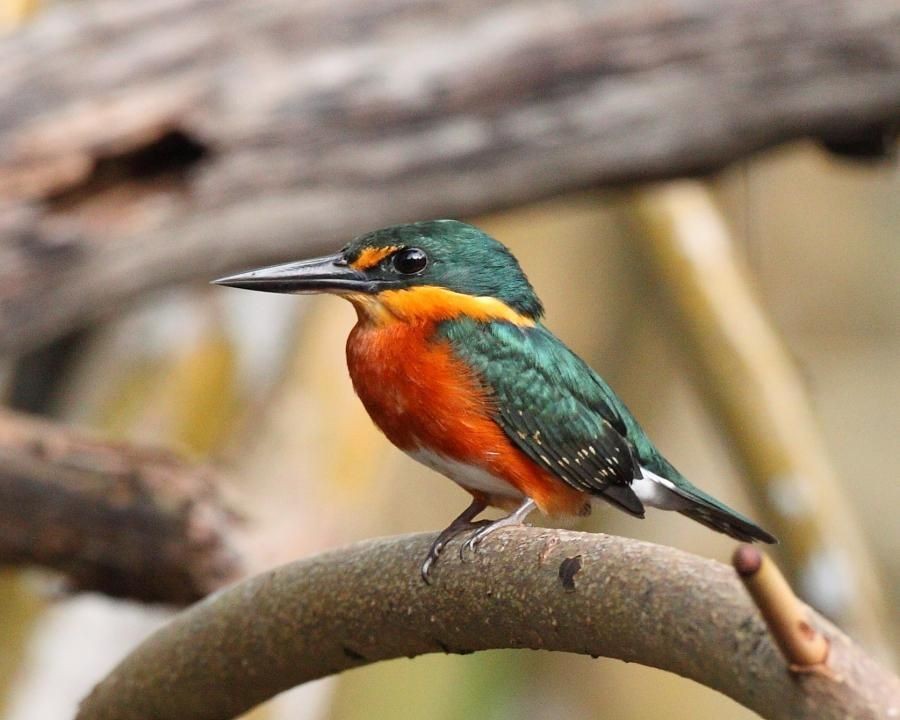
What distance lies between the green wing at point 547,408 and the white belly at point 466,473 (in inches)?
3.0

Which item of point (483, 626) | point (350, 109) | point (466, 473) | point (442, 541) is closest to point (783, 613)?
point (483, 626)

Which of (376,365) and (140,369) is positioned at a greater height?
(376,365)

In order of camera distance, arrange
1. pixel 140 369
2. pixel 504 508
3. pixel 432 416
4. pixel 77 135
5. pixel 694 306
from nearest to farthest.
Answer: pixel 432 416, pixel 504 508, pixel 77 135, pixel 694 306, pixel 140 369

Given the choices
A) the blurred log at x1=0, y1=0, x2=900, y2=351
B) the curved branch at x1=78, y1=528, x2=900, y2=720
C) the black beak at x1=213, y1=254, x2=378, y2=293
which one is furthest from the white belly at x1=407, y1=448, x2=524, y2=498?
the blurred log at x1=0, y1=0, x2=900, y2=351

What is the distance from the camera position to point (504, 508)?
9.44 feet

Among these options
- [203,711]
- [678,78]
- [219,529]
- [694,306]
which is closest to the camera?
[203,711]

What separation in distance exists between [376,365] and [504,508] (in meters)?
0.38

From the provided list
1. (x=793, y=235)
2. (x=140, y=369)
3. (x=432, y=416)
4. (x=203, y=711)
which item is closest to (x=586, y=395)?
(x=432, y=416)

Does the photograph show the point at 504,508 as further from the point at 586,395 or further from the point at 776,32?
the point at 776,32

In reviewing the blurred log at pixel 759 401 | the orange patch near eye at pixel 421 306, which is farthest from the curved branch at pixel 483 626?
the blurred log at pixel 759 401

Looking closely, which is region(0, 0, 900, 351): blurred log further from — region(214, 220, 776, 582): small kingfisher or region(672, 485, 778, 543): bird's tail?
region(672, 485, 778, 543): bird's tail

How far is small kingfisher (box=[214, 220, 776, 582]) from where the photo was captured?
8.82ft

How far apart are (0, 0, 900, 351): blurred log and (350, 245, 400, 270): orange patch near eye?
52.4 inches

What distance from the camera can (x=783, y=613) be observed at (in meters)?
1.47
